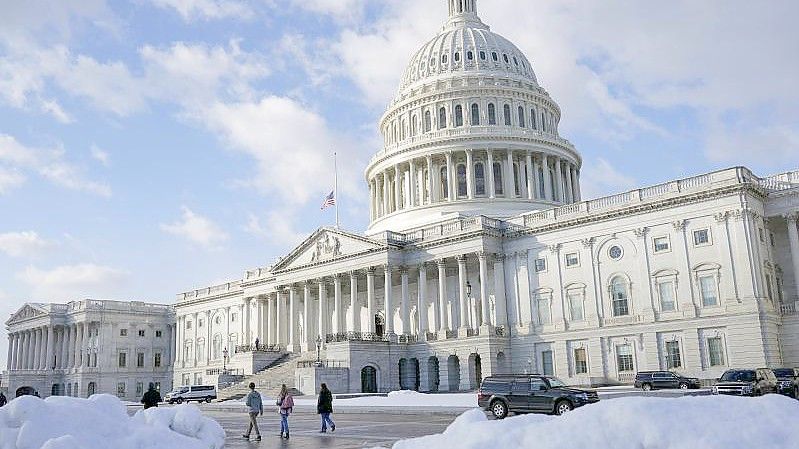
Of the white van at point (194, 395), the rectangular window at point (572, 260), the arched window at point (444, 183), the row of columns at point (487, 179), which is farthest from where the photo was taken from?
the arched window at point (444, 183)

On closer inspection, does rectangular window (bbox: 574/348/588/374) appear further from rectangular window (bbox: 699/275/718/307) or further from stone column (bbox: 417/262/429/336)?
stone column (bbox: 417/262/429/336)

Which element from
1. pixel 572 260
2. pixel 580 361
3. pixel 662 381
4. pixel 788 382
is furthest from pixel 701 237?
pixel 788 382

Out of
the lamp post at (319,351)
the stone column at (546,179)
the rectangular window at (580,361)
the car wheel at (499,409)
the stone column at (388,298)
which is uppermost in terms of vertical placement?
the stone column at (546,179)

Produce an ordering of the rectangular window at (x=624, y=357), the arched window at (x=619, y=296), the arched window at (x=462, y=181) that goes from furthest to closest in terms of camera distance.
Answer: the arched window at (x=462, y=181) → the arched window at (x=619, y=296) → the rectangular window at (x=624, y=357)

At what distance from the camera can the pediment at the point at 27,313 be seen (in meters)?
119

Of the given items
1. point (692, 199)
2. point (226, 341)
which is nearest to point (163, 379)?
point (226, 341)

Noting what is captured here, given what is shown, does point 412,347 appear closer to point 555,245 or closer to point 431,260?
point 431,260

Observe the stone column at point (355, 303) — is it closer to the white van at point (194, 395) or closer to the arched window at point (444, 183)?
the white van at point (194, 395)

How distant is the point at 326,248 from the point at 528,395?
4723cm

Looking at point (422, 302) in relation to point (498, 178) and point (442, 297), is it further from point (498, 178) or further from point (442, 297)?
point (498, 178)

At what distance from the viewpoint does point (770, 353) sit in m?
51.2

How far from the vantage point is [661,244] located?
5778 centimetres

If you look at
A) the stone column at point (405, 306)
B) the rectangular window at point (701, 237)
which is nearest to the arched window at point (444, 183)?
the stone column at point (405, 306)

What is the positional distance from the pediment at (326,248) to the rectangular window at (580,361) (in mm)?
20195
